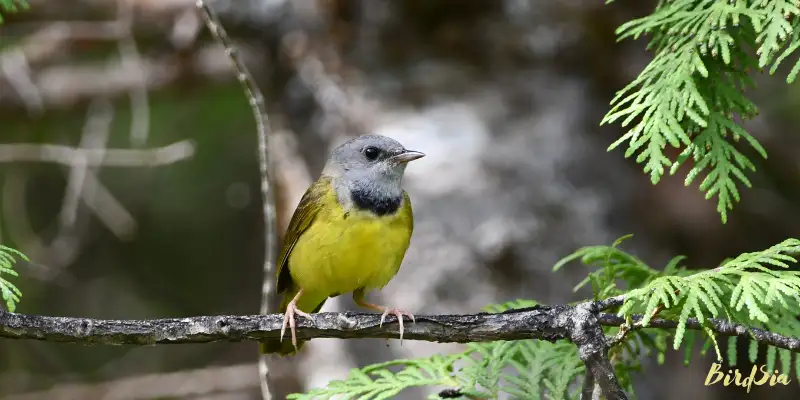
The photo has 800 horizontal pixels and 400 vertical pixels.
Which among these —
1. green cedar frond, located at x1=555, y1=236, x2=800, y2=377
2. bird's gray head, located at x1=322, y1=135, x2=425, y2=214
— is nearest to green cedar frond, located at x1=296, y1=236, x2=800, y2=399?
green cedar frond, located at x1=555, y1=236, x2=800, y2=377

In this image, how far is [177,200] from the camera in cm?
704

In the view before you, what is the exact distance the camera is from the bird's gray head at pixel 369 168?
11.8 ft

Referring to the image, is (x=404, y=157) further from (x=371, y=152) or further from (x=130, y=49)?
(x=130, y=49)

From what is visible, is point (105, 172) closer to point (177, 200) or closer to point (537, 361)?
point (177, 200)

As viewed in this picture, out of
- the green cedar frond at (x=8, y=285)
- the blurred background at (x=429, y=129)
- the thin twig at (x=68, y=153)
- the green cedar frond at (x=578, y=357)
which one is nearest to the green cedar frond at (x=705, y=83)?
the green cedar frond at (x=578, y=357)

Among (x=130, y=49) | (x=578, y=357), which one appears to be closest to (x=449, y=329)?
(x=578, y=357)

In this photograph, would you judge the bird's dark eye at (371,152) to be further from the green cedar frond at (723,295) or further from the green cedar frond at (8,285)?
the green cedar frond at (8,285)

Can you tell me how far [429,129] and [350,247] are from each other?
1551 mm

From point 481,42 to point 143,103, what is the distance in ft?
6.68

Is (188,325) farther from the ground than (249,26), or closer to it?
closer to it

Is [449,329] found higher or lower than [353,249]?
lower

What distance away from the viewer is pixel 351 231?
3.40 meters

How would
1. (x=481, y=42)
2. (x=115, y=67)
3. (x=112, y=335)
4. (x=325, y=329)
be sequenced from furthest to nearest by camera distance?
(x=115, y=67) < (x=481, y=42) < (x=325, y=329) < (x=112, y=335)

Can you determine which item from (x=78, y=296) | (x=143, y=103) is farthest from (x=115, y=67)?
(x=78, y=296)
